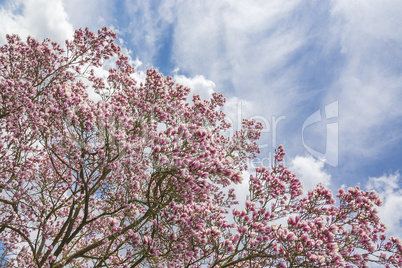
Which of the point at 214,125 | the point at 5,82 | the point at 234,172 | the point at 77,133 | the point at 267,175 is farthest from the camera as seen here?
the point at 214,125

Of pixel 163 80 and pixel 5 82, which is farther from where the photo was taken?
pixel 163 80

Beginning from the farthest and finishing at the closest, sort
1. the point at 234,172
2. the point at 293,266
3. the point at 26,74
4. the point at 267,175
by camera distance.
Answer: the point at 26,74 < the point at 267,175 < the point at 234,172 < the point at 293,266

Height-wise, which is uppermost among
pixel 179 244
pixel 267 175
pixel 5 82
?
pixel 5 82

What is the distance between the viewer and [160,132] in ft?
19.1

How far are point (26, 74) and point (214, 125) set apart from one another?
8687 mm

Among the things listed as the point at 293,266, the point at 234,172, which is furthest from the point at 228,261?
the point at 234,172

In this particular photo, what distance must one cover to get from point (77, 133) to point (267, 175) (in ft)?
18.2

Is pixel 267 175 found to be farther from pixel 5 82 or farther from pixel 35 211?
pixel 5 82

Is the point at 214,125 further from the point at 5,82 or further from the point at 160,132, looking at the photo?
the point at 5,82

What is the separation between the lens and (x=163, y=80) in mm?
9430

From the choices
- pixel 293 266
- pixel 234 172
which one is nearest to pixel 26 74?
pixel 234 172

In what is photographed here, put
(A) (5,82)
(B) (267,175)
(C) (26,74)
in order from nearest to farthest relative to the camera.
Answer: (B) (267,175) → (A) (5,82) → (C) (26,74)

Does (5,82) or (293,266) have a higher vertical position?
(5,82)

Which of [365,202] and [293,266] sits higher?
[365,202]
